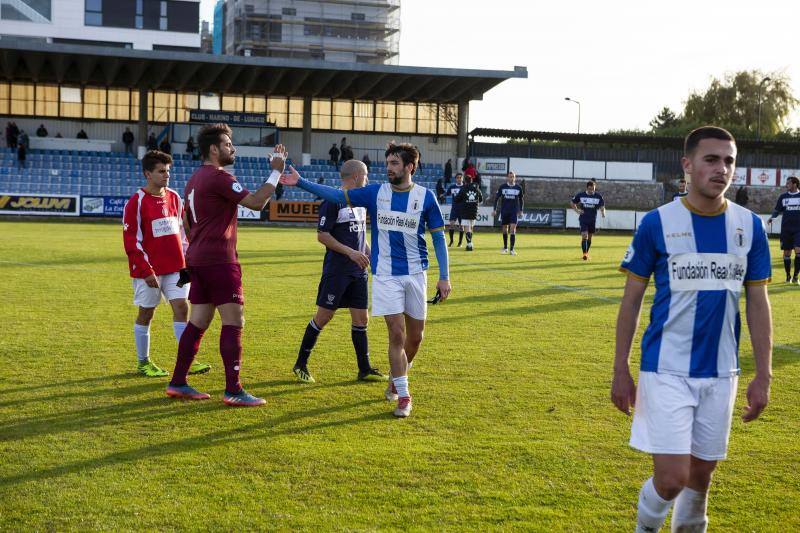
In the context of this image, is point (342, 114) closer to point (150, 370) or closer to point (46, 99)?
point (46, 99)

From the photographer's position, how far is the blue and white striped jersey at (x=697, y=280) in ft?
12.4

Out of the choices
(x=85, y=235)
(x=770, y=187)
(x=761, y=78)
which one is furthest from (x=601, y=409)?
(x=761, y=78)

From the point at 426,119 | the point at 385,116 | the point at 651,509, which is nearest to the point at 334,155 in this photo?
the point at 385,116

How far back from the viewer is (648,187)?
54531 mm

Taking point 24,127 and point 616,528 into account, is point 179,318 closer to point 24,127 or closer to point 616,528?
point 616,528

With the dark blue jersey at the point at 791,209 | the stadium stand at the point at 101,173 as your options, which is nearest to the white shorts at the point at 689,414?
the dark blue jersey at the point at 791,209

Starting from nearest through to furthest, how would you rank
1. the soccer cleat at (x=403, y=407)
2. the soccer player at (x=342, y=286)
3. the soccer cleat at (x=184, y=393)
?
the soccer cleat at (x=403, y=407) → the soccer cleat at (x=184, y=393) → the soccer player at (x=342, y=286)

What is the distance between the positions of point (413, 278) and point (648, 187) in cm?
5026

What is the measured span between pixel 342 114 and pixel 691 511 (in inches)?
2029

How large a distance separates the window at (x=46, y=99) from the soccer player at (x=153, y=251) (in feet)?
151

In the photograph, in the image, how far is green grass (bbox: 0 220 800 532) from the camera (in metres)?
4.65

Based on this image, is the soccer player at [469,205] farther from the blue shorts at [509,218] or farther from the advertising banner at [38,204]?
the advertising banner at [38,204]

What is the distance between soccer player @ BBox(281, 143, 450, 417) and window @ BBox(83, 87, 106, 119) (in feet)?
156

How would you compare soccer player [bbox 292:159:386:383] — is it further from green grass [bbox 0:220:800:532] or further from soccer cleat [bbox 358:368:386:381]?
green grass [bbox 0:220:800:532]
